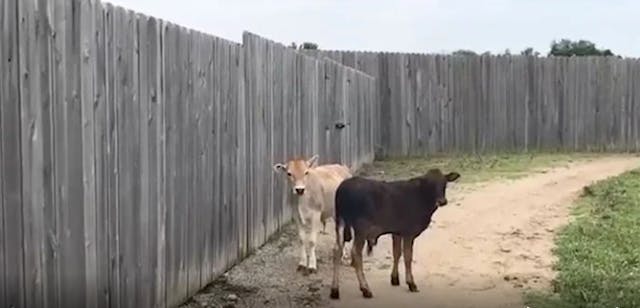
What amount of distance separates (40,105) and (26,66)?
7.9 inches

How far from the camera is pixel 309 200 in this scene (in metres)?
8.27

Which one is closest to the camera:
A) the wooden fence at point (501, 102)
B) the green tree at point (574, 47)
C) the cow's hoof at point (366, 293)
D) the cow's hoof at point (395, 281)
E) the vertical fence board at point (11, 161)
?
the vertical fence board at point (11, 161)

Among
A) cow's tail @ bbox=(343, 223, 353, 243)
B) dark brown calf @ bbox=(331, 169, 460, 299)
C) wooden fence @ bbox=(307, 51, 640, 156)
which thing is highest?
wooden fence @ bbox=(307, 51, 640, 156)

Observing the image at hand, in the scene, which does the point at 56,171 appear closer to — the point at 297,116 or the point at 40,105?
the point at 40,105

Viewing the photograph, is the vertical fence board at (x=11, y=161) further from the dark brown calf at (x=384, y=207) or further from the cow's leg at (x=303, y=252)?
the cow's leg at (x=303, y=252)

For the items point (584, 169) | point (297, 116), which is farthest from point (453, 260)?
point (584, 169)

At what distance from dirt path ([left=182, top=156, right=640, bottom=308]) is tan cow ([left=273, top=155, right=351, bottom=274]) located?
0.19 meters

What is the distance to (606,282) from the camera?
7418 millimetres

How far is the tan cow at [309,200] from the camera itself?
8.05 meters

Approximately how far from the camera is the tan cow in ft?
26.4

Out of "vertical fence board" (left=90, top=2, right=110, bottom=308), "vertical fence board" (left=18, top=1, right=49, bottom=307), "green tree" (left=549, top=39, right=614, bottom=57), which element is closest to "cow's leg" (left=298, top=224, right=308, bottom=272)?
"vertical fence board" (left=90, top=2, right=110, bottom=308)

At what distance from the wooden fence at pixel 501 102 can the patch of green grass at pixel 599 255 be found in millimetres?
7687

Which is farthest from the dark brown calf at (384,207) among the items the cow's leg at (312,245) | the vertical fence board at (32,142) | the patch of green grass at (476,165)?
the patch of green grass at (476,165)

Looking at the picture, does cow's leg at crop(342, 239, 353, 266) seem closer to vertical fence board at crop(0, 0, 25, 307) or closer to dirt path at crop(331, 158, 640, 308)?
dirt path at crop(331, 158, 640, 308)
